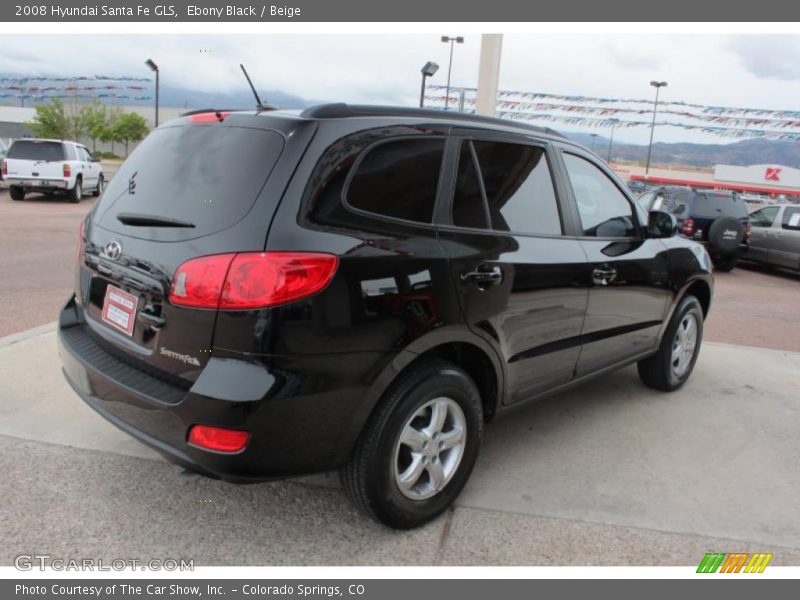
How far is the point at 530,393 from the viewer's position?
11.1ft

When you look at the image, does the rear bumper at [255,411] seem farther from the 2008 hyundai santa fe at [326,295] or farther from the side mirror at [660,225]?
the side mirror at [660,225]

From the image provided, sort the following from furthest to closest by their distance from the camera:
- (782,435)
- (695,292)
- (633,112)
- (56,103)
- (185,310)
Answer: (56,103) < (633,112) < (695,292) < (782,435) < (185,310)

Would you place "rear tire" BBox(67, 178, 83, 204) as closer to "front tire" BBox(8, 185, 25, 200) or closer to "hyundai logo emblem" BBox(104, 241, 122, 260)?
"front tire" BBox(8, 185, 25, 200)

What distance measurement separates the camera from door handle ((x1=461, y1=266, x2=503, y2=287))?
2.80 meters

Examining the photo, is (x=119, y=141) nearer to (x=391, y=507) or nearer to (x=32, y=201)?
(x=32, y=201)

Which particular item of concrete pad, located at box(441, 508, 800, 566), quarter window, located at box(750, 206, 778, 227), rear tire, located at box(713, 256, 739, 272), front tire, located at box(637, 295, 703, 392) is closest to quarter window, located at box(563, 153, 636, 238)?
front tire, located at box(637, 295, 703, 392)

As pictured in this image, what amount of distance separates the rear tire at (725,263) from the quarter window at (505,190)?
10619 mm

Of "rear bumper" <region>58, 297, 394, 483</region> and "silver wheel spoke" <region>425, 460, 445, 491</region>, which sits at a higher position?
"rear bumper" <region>58, 297, 394, 483</region>

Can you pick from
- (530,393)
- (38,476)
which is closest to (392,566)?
(530,393)

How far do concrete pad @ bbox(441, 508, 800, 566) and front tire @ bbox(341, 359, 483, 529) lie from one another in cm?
19

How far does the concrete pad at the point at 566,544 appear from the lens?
270 cm

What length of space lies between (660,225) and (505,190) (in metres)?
1.63

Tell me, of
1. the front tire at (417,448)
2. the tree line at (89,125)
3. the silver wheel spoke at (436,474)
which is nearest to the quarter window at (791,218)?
the front tire at (417,448)

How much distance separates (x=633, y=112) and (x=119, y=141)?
5572 centimetres
